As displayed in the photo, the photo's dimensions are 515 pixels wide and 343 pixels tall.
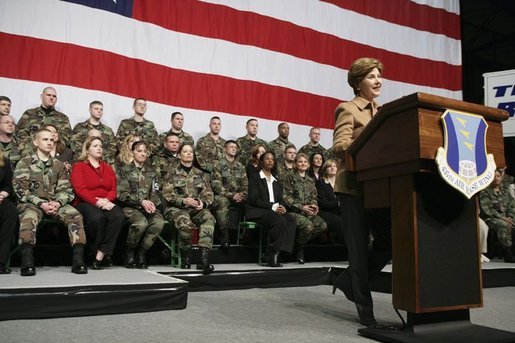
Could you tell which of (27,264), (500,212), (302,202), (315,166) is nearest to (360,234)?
(27,264)

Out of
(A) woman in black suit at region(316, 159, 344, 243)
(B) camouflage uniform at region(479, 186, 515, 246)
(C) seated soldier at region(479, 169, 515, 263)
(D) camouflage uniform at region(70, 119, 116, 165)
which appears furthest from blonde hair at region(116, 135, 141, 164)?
(B) camouflage uniform at region(479, 186, 515, 246)

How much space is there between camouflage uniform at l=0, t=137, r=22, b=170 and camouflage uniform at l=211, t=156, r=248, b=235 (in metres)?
1.89

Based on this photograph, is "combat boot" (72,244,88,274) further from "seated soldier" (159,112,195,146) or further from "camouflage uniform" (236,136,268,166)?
"camouflage uniform" (236,136,268,166)

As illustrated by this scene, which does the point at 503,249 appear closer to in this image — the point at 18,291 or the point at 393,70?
the point at 393,70

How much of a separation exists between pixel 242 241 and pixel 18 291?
2.85 meters

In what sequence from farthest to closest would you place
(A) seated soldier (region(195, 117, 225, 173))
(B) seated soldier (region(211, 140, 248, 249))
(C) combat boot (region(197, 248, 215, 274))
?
(A) seated soldier (region(195, 117, 225, 173)), (B) seated soldier (region(211, 140, 248, 249)), (C) combat boot (region(197, 248, 215, 274))

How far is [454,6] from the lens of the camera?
8.51 m

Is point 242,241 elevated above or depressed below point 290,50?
below

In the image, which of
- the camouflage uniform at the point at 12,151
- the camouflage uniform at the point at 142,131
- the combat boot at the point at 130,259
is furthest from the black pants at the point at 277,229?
the camouflage uniform at the point at 12,151

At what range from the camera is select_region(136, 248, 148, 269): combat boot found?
14.0 ft

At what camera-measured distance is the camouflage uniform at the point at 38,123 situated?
4850mm

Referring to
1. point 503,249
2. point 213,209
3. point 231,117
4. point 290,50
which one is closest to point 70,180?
point 213,209

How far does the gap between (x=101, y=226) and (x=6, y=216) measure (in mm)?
685

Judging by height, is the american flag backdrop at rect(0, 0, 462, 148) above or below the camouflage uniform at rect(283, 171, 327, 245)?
above
